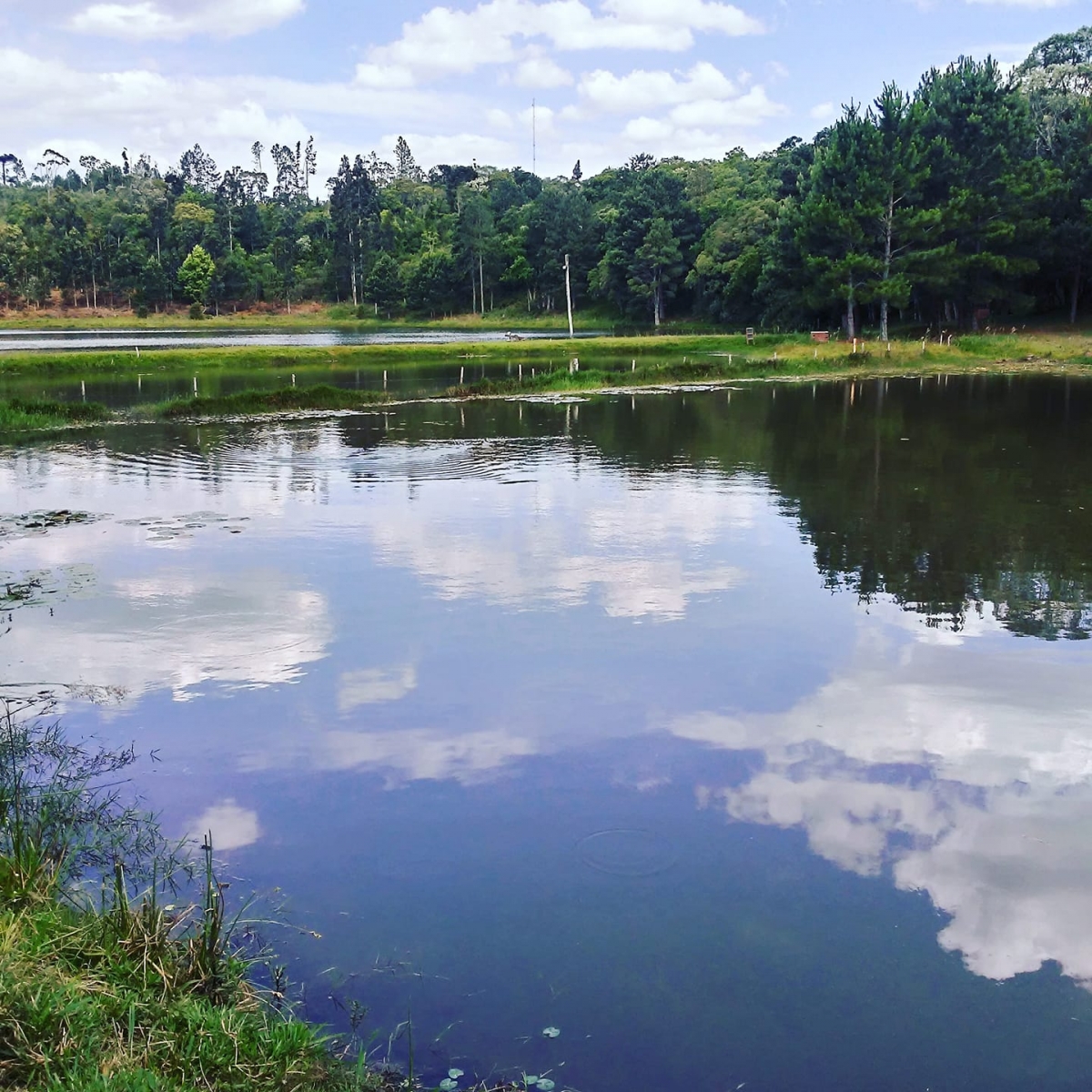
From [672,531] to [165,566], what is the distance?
7.90m

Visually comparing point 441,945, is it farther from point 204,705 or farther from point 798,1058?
point 204,705

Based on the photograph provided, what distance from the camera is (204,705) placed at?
35.8ft

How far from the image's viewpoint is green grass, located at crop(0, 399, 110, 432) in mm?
32875

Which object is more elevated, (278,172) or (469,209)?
(278,172)

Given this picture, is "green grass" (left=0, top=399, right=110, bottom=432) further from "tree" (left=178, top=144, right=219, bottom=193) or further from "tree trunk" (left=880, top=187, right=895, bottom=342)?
"tree" (left=178, top=144, right=219, bottom=193)

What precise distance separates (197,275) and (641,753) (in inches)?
4621

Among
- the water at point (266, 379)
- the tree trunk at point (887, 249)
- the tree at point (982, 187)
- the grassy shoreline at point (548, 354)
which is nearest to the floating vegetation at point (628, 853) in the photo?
the water at point (266, 379)

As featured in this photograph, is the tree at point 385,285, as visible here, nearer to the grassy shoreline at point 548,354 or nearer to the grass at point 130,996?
the grassy shoreline at point 548,354

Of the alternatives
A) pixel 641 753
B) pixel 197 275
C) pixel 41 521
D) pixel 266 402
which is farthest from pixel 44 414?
pixel 197 275

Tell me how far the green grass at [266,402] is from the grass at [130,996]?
101 ft

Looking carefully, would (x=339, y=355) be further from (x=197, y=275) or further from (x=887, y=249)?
Result: (x=197, y=275)

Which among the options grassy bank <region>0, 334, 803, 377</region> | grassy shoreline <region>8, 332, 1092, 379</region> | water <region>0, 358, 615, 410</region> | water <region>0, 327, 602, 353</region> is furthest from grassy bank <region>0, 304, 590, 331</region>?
water <region>0, 358, 615, 410</region>

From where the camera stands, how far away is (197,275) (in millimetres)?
→ 116812

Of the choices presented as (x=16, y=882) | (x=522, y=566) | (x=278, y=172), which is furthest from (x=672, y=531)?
(x=278, y=172)
